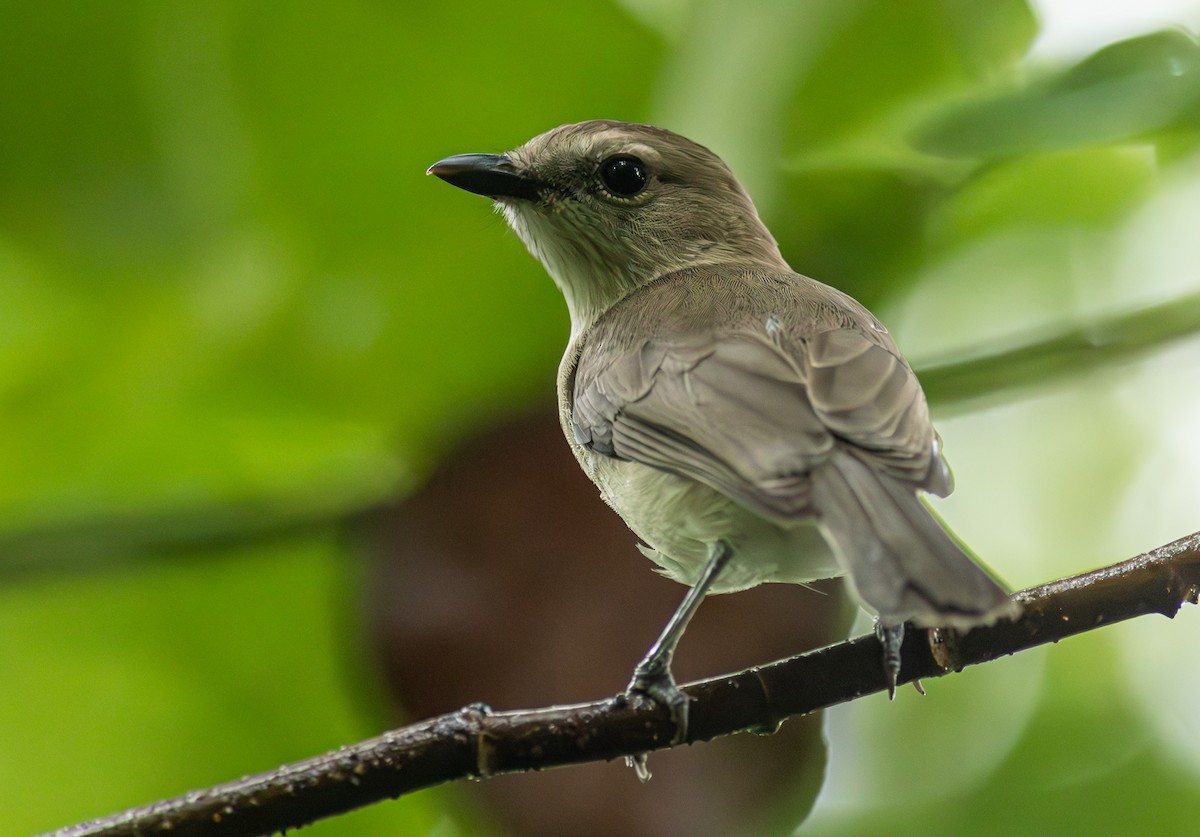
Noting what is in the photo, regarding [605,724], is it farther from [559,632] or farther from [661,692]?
[559,632]

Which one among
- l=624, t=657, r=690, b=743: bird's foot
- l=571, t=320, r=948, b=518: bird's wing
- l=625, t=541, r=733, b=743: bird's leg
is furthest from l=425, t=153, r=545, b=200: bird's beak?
l=624, t=657, r=690, b=743: bird's foot

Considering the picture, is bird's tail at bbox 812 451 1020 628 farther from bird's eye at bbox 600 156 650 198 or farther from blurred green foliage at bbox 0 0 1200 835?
bird's eye at bbox 600 156 650 198

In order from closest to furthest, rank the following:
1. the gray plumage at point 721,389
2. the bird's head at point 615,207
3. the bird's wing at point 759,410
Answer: the gray plumage at point 721,389
the bird's wing at point 759,410
the bird's head at point 615,207

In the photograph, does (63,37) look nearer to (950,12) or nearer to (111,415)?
(111,415)

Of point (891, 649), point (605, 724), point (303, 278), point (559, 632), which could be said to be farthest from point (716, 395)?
point (303, 278)

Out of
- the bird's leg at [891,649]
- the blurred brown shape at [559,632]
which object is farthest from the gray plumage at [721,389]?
the blurred brown shape at [559,632]

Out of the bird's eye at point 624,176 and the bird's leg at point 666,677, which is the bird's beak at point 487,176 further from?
the bird's leg at point 666,677

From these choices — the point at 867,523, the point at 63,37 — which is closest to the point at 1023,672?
the point at 867,523

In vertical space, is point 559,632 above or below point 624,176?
below
